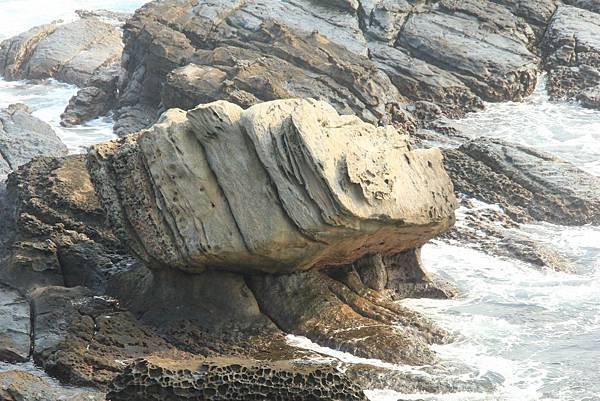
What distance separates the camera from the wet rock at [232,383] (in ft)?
34.1

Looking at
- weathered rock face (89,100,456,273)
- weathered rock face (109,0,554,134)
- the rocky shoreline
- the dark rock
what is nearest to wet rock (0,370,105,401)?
the rocky shoreline

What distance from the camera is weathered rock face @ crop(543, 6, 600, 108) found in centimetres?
2375

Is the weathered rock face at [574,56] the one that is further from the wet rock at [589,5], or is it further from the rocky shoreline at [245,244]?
the rocky shoreline at [245,244]

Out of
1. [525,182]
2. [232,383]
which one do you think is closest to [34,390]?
[232,383]

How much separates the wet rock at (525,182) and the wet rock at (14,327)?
8.51m

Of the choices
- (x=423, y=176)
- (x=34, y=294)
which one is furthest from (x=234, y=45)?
(x=34, y=294)

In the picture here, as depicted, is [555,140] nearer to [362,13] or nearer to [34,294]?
[362,13]

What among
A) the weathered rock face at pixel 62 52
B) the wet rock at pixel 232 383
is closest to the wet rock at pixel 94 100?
the weathered rock face at pixel 62 52

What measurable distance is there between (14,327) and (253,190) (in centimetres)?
327

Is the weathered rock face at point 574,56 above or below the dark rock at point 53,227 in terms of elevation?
above

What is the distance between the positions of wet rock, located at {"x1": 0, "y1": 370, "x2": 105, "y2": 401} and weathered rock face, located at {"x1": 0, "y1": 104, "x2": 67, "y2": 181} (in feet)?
26.0

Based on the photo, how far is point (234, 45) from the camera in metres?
22.5

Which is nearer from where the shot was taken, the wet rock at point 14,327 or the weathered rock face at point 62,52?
the wet rock at point 14,327

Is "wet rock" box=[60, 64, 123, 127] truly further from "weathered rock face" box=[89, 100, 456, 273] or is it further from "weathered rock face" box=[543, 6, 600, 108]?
"weathered rock face" box=[89, 100, 456, 273]
